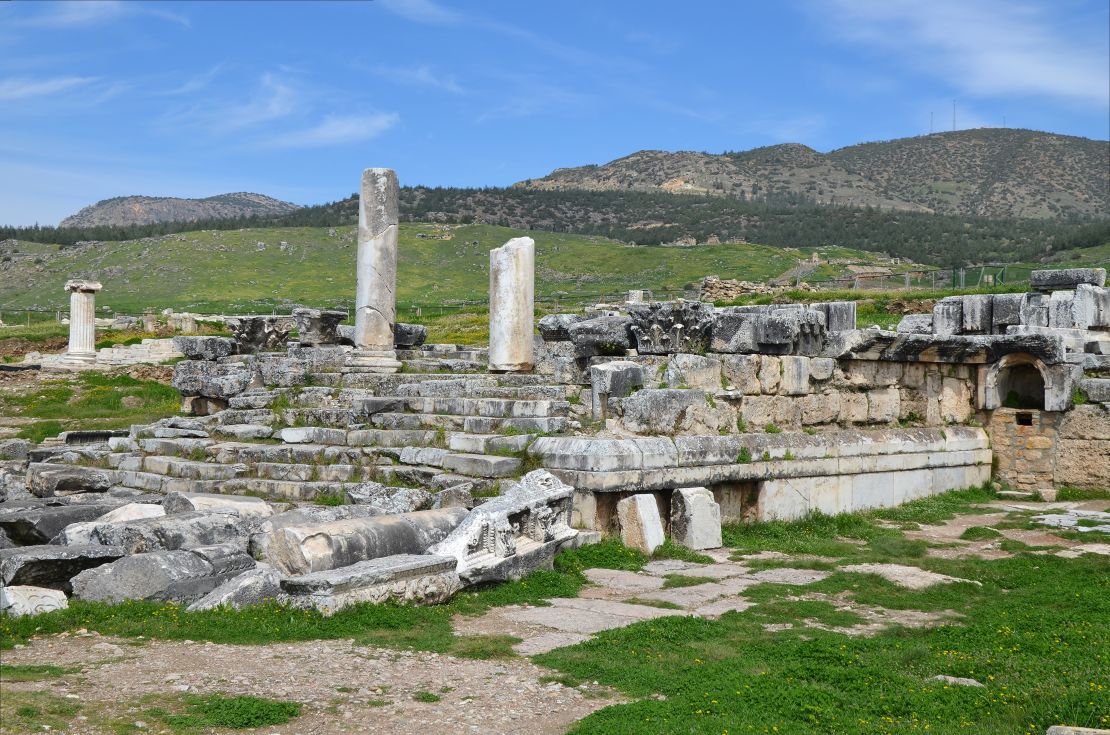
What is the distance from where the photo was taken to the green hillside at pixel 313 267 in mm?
73125

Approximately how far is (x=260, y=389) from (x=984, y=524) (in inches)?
423

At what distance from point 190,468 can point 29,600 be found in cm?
644

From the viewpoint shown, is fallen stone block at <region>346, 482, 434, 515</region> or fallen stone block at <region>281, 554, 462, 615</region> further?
fallen stone block at <region>346, 482, 434, 515</region>

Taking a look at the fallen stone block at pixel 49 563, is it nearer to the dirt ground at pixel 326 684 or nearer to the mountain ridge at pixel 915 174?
the dirt ground at pixel 326 684

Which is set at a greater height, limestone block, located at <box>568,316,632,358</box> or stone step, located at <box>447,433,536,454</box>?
limestone block, located at <box>568,316,632,358</box>

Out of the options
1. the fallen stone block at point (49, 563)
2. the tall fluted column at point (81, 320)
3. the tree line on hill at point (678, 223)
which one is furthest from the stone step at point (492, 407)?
the tree line on hill at point (678, 223)

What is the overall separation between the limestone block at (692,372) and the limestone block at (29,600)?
6.97 metres

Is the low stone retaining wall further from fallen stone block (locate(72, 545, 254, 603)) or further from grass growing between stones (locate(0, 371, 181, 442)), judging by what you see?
grass growing between stones (locate(0, 371, 181, 442))

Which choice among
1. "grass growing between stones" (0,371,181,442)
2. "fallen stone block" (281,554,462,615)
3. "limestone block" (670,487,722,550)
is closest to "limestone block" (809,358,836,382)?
"limestone block" (670,487,722,550)

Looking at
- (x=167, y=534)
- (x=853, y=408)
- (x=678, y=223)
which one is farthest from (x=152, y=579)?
(x=678, y=223)

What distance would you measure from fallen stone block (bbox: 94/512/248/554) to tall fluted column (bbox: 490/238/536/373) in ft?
22.8

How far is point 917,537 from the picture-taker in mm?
11805

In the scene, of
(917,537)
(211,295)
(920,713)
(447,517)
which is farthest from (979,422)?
(211,295)

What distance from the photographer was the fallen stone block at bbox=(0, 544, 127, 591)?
A: 7984 mm
